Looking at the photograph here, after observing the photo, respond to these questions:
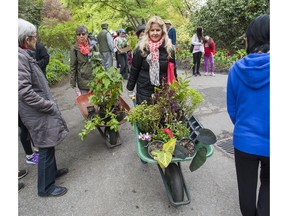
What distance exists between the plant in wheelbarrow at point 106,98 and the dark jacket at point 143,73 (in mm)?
377

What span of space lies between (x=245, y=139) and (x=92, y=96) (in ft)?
8.22

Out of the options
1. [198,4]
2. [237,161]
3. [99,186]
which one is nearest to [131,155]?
[99,186]

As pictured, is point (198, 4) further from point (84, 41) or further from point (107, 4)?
point (84, 41)

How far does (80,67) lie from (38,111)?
6.57 ft

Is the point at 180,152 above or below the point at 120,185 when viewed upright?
above

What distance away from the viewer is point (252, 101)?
1664mm

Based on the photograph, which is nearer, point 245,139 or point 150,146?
point 245,139

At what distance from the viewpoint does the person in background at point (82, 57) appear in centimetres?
423

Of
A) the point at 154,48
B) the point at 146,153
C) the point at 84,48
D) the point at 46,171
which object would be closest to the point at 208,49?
the point at 84,48

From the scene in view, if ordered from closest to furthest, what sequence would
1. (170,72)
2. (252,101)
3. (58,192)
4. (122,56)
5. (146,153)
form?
(252,101) → (146,153) → (58,192) → (170,72) → (122,56)

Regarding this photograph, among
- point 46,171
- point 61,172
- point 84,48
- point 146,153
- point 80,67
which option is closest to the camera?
point 146,153

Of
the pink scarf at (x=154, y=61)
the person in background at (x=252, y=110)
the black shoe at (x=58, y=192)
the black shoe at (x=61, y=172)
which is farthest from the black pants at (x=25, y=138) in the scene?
the person in background at (x=252, y=110)

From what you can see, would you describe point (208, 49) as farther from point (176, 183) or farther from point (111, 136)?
point (176, 183)

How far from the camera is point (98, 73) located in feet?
11.9
